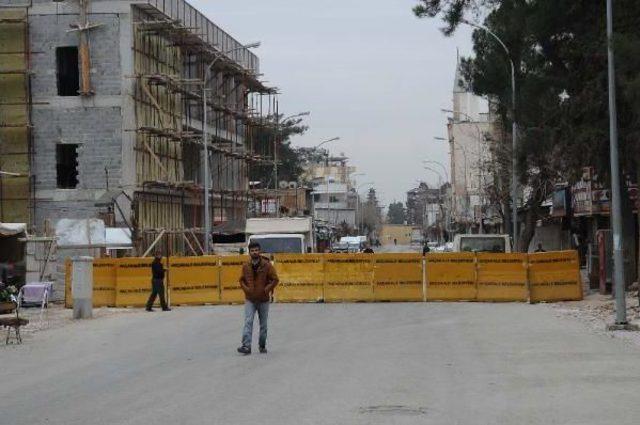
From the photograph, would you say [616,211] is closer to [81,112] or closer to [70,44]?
[81,112]

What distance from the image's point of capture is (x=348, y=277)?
32.8m

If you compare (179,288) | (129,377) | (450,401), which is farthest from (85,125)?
(450,401)

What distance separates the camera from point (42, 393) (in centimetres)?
1329

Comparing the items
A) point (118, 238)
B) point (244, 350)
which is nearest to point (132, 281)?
point (118, 238)

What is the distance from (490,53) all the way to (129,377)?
2870 cm

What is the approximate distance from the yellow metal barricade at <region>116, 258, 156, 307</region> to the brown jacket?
1597 cm

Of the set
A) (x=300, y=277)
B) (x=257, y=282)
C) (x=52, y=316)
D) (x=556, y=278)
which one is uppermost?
(x=257, y=282)

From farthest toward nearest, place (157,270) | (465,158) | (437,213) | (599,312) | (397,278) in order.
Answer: (437,213), (465,158), (397,278), (157,270), (599,312)

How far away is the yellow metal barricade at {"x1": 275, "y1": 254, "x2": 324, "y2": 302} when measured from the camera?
32906 millimetres

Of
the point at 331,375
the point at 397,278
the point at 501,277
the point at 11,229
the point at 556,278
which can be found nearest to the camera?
the point at 331,375

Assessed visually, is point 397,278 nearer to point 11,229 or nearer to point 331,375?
point 11,229

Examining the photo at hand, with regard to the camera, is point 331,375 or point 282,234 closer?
point 331,375

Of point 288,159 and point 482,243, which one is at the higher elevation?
point 288,159

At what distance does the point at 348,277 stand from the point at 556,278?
6.08 metres
